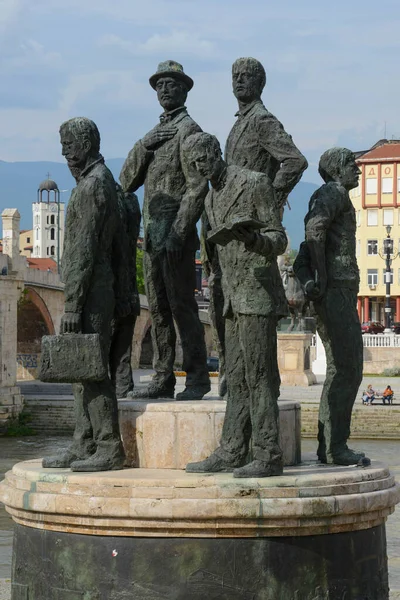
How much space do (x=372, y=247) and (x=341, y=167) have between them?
7065 cm

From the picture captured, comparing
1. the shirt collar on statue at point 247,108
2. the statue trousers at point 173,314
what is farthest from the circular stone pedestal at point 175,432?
the shirt collar on statue at point 247,108

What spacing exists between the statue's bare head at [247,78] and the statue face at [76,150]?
4.42ft

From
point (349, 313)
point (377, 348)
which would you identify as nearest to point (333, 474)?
point (349, 313)

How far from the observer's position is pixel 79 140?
357 inches

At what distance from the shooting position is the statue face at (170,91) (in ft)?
33.2

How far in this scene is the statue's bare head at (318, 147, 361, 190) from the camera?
9.41 m

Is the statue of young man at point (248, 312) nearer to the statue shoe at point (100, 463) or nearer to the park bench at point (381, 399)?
the statue shoe at point (100, 463)

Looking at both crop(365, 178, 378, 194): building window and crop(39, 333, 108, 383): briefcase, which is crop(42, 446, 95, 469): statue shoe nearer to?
crop(39, 333, 108, 383): briefcase

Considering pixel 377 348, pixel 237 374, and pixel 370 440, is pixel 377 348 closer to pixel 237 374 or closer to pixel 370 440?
pixel 370 440

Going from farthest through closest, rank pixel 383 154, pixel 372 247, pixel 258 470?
pixel 372 247 < pixel 383 154 < pixel 258 470

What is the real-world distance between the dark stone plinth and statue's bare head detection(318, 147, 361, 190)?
251 centimetres

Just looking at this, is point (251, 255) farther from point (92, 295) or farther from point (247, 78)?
point (247, 78)

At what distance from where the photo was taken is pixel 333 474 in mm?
8367

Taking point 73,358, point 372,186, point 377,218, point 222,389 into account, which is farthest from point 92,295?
point 377,218
